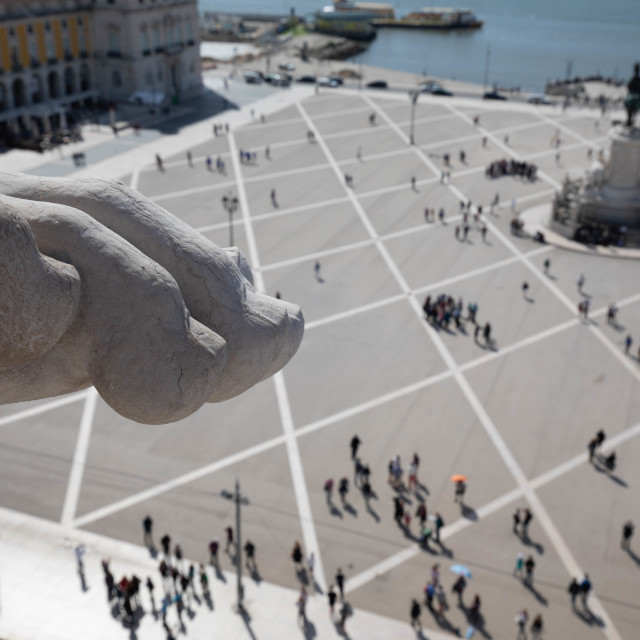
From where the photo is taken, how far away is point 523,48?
127625 millimetres

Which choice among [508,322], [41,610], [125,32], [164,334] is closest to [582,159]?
[508,322]

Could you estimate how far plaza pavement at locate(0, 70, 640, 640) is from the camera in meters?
17.6

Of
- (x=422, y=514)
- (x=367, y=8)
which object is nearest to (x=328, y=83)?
(x=422, y=514)

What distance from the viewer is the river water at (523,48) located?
10500 cm

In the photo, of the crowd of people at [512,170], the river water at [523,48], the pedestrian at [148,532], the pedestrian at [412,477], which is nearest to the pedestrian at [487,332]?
the pedestrian at [412,477]

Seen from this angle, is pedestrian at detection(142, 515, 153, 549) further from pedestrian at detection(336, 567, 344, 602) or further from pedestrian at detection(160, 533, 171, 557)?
pedestrian at detection(336, 567, 344, 602)

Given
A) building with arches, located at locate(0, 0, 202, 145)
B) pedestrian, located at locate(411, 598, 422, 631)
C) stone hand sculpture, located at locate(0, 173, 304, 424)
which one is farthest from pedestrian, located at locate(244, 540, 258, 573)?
building with arches, located at locate(0, 0, 202, 145)

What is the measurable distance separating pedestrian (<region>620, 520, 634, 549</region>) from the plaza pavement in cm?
15

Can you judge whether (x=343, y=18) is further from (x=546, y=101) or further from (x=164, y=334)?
(x=164, y=334)

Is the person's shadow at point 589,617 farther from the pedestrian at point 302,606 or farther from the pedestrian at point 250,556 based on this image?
the pedestrian at point 250,556

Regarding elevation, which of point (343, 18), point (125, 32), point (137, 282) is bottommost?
point (343, 18)

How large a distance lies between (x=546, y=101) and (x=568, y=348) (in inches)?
1807

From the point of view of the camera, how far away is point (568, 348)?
27891 millimetres

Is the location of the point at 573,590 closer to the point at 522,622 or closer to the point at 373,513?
the point at 522,622
